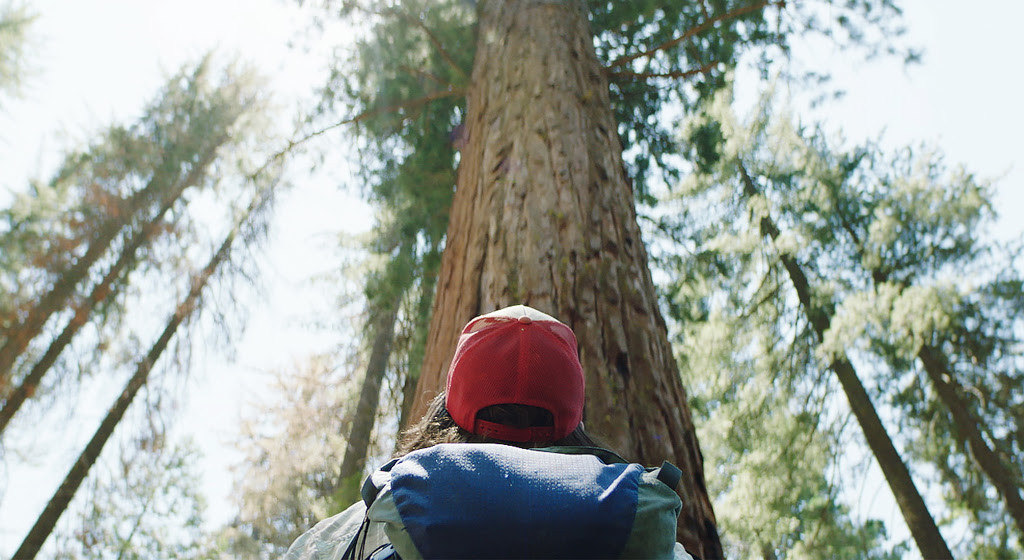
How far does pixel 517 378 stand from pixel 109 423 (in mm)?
9140

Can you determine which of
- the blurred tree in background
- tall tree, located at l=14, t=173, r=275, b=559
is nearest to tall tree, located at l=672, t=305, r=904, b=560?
the blurred tree in background

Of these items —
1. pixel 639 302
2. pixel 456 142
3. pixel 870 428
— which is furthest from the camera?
pixel 870 428

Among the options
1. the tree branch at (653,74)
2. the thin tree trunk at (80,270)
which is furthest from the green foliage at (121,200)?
the tree branch at (653,74)

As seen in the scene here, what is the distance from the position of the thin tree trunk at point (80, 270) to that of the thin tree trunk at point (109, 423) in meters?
1.41

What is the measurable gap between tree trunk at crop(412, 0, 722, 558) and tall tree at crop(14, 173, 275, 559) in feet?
13.2

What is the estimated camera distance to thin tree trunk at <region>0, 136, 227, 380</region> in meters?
7.82

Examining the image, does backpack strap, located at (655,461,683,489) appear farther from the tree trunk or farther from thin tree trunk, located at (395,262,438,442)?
thin tree trunk, located at (395,262,438,442)

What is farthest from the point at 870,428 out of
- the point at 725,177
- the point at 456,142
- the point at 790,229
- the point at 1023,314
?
the point at 456,142

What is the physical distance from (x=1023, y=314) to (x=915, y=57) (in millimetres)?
4992

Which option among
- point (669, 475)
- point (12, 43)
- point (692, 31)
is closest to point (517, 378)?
point (669, 475)

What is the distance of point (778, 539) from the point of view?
9.96 m

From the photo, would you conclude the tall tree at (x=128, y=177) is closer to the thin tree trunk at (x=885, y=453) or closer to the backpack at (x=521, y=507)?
the backpack at (x=521, y=507)

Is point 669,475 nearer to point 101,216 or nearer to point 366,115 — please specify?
point 366,115

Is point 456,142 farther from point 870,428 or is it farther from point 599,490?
point 870,428
